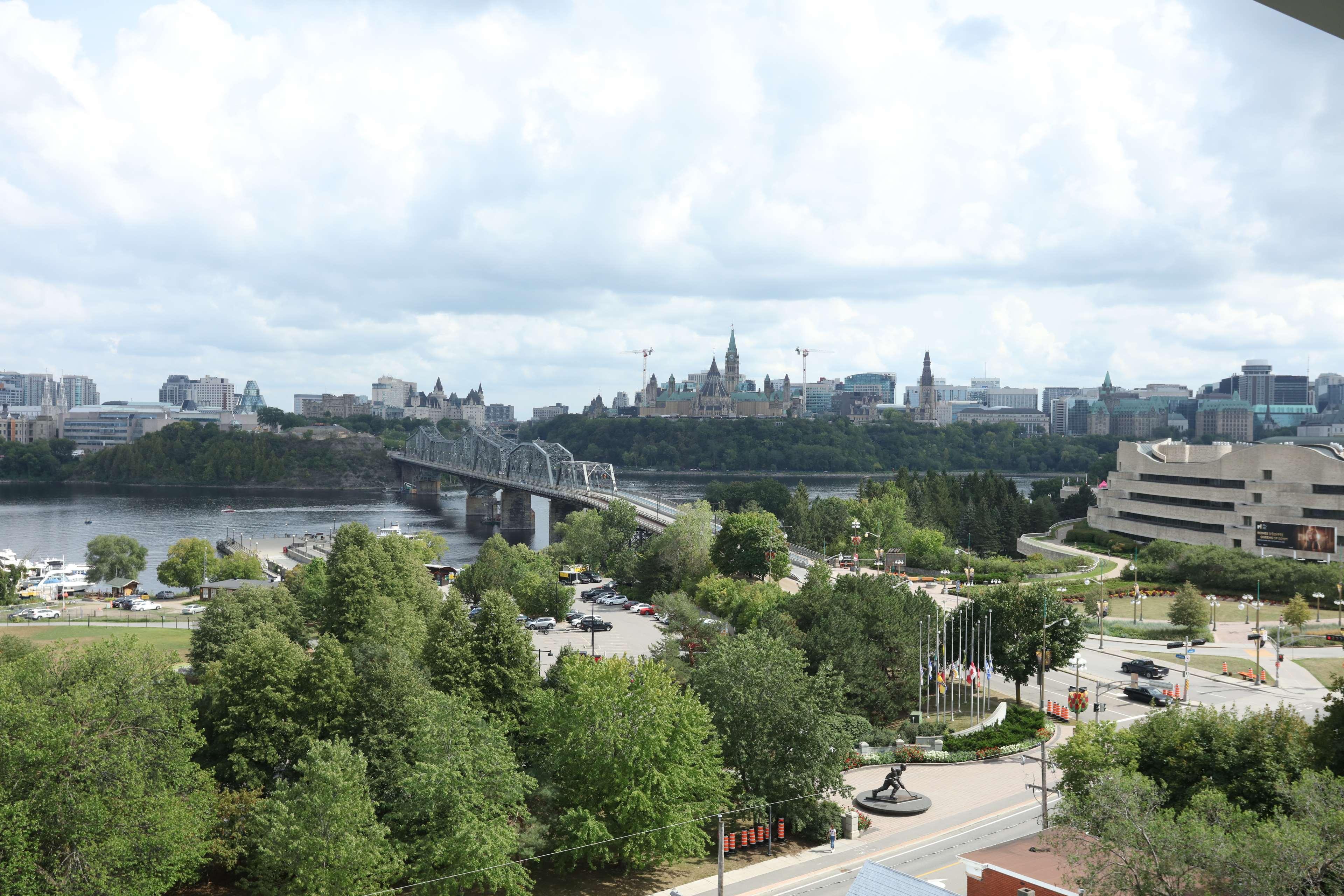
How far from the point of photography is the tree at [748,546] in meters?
55.4

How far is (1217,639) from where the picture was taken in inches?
1843

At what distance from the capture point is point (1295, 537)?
2495 inches

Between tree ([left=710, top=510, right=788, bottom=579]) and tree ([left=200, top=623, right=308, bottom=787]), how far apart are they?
2987 centimetres

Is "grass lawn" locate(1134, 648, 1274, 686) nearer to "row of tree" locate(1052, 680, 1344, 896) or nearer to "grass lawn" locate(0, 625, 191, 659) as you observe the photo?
"row of tree" locate(1052, 680, 1344, 896)

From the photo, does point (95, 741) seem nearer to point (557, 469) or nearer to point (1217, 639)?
point (1217, 639)

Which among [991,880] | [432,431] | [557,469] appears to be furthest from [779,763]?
[432,431]

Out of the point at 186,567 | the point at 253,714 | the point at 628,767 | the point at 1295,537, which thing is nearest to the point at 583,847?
the point at 628,767

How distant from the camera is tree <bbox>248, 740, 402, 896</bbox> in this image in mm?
22188

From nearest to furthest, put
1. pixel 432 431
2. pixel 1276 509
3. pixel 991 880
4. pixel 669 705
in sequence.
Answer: pixel 991 880 < pixel 669 705 < pixel 1276 509 < pixel 432 431

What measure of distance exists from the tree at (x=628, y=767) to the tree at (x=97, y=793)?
28.4 ft

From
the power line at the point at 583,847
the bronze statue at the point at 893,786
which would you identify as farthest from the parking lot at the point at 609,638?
the power line at the point at 583,847

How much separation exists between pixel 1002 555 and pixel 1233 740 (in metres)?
54.7

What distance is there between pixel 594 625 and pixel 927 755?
1968cm

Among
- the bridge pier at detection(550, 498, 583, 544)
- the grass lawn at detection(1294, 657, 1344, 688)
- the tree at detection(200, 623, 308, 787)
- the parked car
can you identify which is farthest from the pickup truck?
→ the bridge pier at detection(550, 498, 583, 544)
